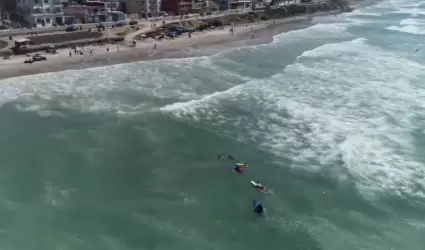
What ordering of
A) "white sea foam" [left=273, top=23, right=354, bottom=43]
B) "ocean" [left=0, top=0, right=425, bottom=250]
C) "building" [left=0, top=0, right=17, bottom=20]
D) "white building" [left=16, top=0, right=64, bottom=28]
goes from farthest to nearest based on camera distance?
"white sea foam" [left=273, top=23, right=354, bottom=43] → "building" [left=0, top=0, right=17, bottom=20] → "white building" [left=16, top=0, right=64, bottom=28] → "ocean" [left=0, top=0, right=425, bottom=250]

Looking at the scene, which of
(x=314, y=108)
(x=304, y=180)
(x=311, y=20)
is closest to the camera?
(x=304, y=180)

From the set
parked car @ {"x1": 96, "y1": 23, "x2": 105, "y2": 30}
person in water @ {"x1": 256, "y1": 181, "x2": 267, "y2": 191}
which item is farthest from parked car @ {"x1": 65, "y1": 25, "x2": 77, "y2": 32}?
person in water @ {"x1": 256, "y1": 181, "x2": 267, "y2": 191}

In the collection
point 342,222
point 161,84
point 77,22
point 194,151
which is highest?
point 77,22

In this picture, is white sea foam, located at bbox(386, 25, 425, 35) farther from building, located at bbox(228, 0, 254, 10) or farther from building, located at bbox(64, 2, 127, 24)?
building, located at bbox(64, 2, 127, 24)

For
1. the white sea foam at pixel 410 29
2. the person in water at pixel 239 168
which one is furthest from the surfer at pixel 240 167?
the white sea foam at pixel 410 29

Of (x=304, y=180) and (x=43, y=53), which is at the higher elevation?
(x=43, y=53)

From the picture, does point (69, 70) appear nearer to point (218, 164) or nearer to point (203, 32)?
point (218, 164)

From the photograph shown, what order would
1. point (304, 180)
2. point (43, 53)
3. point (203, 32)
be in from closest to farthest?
1. point (304, 180)
2. point (43, 53)
3. point (203, 32)

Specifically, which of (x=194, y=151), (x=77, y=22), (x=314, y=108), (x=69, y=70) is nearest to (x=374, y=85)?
(x=314, y=108)
